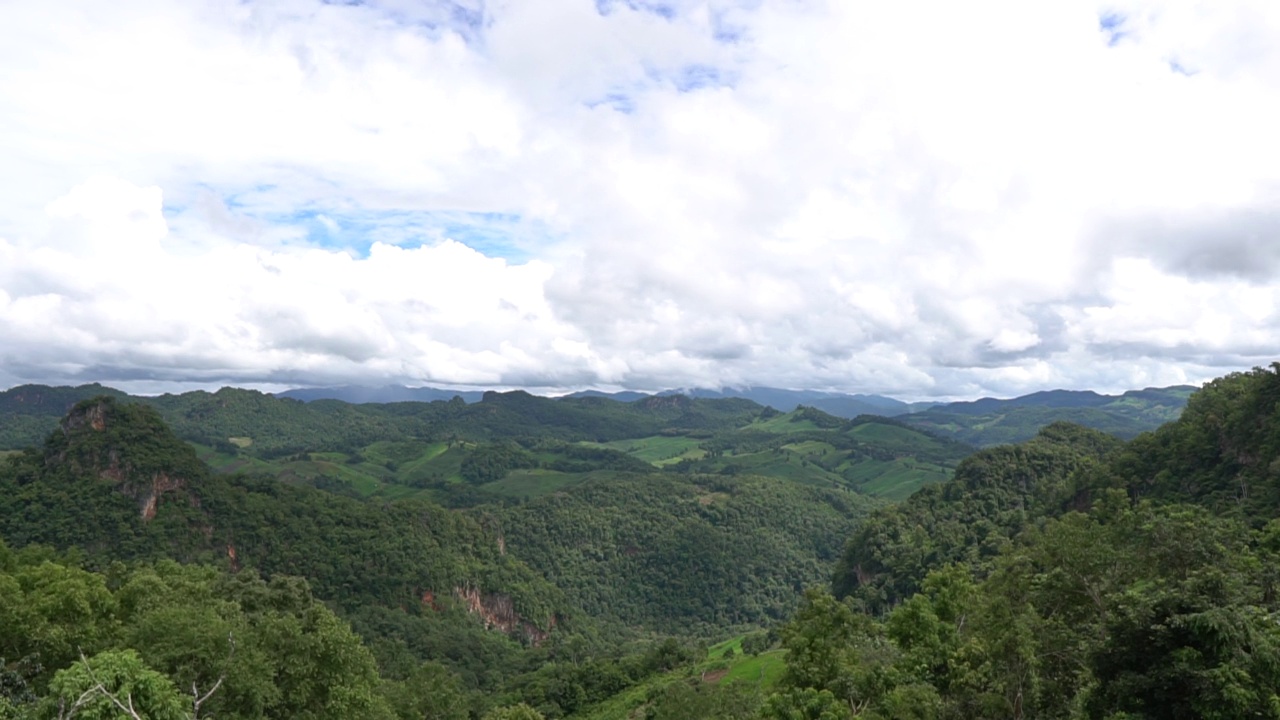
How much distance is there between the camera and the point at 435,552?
140125mm

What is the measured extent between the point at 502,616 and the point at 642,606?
58.4 metres

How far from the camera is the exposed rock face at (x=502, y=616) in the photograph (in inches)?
5566

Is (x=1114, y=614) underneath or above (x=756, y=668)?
above

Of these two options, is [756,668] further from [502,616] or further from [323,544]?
[323,544]

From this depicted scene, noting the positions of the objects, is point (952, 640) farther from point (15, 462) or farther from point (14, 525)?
point (15, 462)

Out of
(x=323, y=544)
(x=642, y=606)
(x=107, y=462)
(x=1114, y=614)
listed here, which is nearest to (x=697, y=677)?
(x=1114, y=614)

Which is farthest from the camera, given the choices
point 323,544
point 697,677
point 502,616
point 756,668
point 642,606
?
point 642,606

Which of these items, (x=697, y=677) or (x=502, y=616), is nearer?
(x=697, y=677)

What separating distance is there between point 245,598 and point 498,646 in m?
65.7

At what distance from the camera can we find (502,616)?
144m

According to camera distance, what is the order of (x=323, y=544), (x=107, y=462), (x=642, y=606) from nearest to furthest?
(x=107, y=462), (x=323, y=544), (x=642, y=606)

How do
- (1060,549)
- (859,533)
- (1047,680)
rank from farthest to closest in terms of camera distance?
(859,533)
(1060,549)
(1047,680)

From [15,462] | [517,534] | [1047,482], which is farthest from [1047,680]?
[517,534]

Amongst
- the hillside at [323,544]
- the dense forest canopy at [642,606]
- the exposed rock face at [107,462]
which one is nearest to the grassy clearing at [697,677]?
the dense forest canopy at [642,606]
